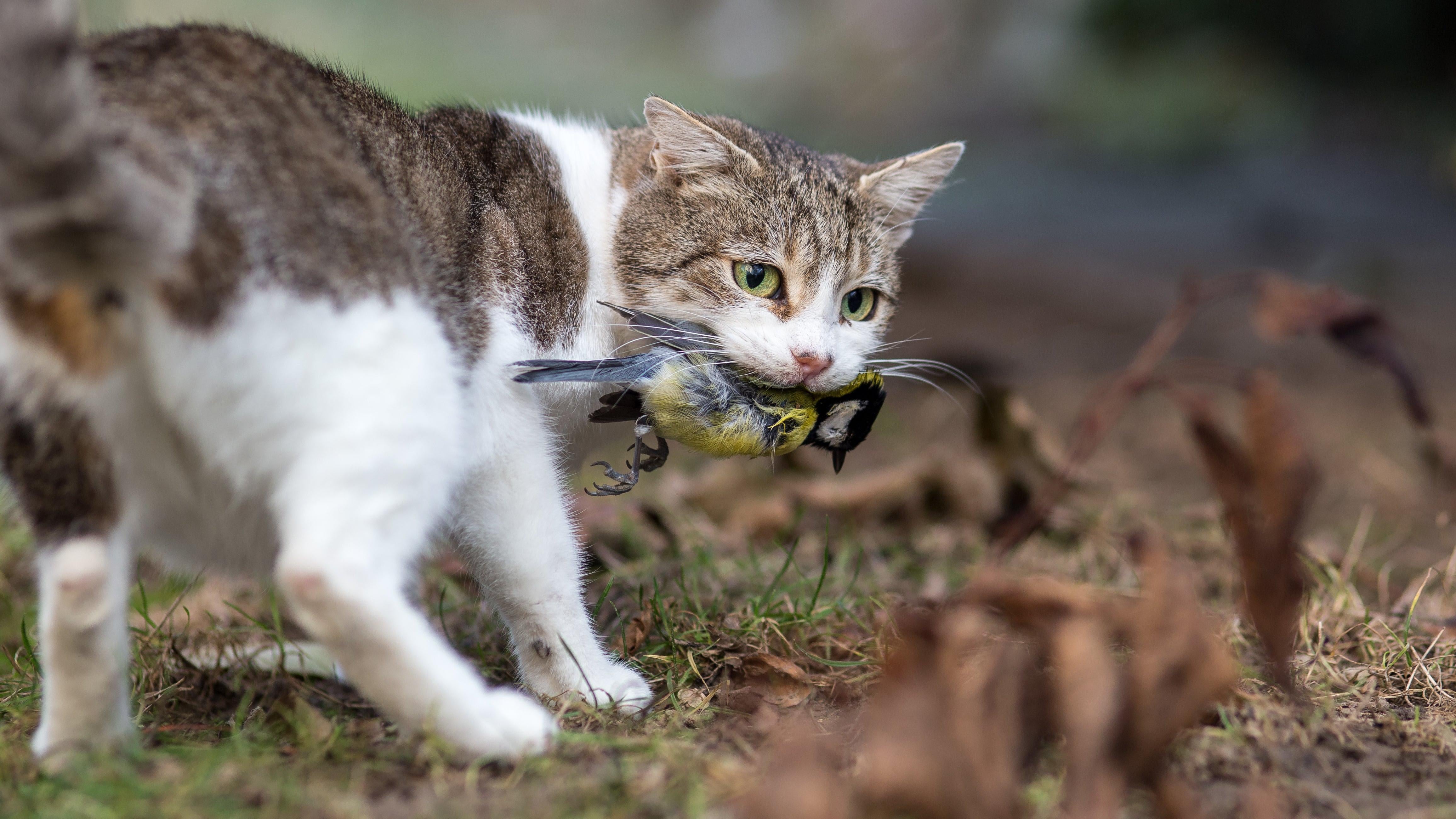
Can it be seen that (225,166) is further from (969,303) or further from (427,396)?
(969,303)

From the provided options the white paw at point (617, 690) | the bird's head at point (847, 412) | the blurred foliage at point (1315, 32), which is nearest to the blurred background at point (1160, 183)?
the blurred foliage at point (1315, 32)

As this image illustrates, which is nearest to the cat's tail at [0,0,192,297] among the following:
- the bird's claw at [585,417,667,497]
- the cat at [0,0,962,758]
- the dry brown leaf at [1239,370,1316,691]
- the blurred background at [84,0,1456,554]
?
the cat at [0,0,962,758]

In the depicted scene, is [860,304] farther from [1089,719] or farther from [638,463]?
[1089,719]

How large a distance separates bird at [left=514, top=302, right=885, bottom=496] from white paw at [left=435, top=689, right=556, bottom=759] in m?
0.55

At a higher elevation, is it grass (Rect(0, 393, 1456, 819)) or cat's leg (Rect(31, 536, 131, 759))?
cat's leg (Rect(31, 536, 131, 759))

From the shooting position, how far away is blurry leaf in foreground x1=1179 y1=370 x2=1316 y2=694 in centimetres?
149

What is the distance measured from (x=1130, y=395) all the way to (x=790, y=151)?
1.43m

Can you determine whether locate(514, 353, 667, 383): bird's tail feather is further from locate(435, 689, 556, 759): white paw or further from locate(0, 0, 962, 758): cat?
locate(435, 689, 556, 759): white paw

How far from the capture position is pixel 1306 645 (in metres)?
2.32

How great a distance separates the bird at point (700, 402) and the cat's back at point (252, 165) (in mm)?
463

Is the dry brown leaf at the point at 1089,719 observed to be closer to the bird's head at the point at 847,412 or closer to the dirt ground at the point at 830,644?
the dirt ground at the point at 830,644

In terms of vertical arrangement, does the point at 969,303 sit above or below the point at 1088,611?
below

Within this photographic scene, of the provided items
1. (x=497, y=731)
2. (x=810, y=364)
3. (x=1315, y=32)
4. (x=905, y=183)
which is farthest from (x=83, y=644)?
(x=1315, y=32)

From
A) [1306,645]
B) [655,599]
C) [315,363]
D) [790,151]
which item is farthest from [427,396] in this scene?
[1306,645]
